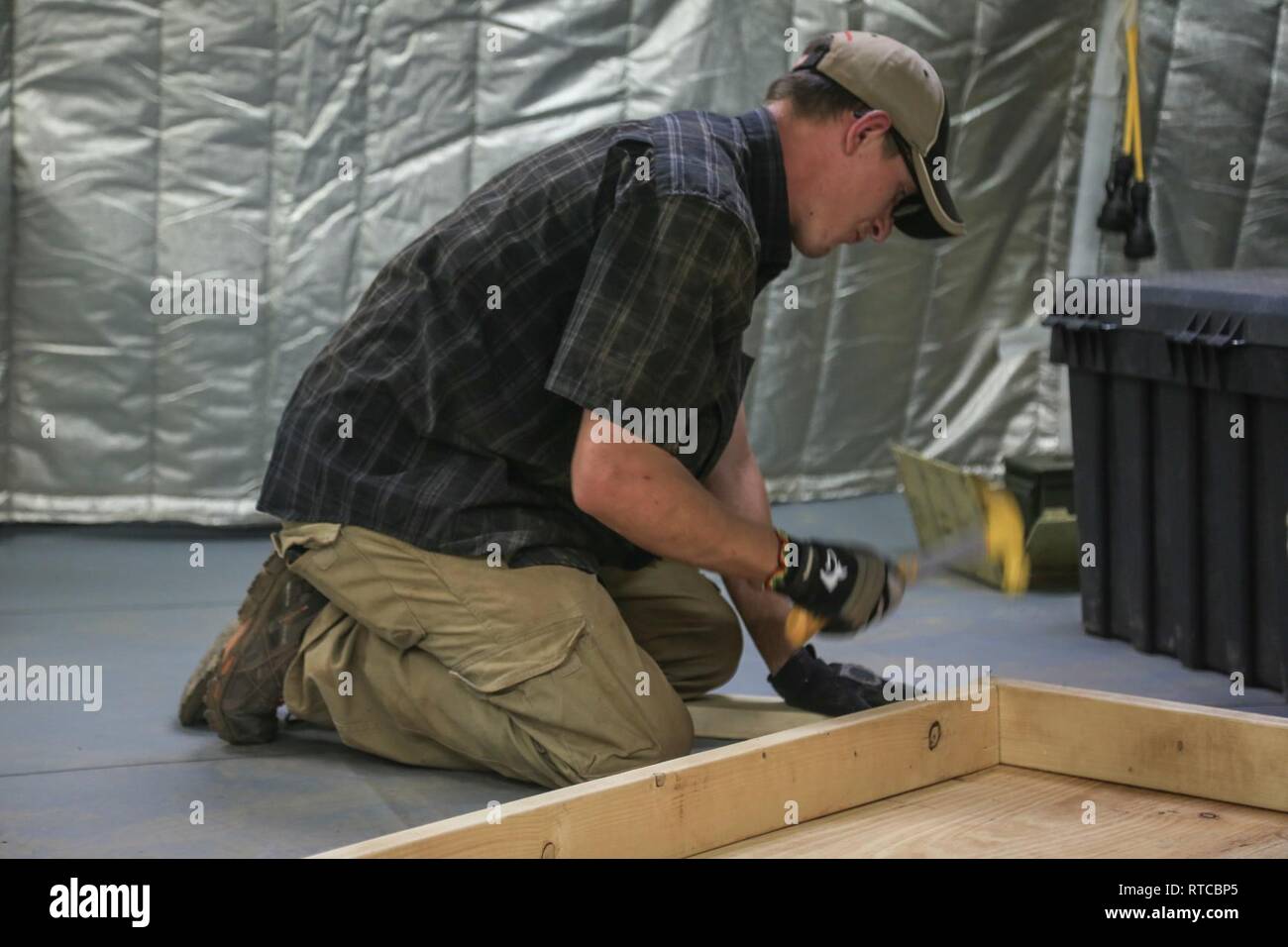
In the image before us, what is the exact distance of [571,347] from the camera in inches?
73.0

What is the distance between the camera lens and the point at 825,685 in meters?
2.26

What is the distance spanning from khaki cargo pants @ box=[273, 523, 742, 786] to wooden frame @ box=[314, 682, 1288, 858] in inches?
9.9

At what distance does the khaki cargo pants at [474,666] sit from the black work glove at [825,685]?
21cm

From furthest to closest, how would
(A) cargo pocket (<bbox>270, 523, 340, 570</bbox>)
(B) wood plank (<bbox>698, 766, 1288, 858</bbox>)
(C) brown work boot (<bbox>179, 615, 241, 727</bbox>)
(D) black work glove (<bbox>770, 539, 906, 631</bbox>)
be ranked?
(C) brown work boot (<bbox>179, 615, 241, 727</bbox>) < (A) cargo pocket (<bbox>270, 523, 340, 570</bbox>) < (D) black work glove (<bbox>770, 539, 906, 631</bbox>) < (B) wood plank (<bbox>698, 766, 1288, 858</bbox>)

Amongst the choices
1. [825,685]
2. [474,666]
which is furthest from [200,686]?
[825,685]

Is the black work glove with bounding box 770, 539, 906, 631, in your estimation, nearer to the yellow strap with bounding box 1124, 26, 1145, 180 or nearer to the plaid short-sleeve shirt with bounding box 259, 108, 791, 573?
the plaid short-sleeve shirt with bounding box 259, 108, 791, 573

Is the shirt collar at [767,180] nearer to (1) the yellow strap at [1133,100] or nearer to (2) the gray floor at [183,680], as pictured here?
(2) the gray floor at [183,680]

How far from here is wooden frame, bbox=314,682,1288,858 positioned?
1610mm

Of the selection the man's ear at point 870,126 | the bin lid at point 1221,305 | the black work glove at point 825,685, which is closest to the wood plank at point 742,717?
the black work glove at point 825,685

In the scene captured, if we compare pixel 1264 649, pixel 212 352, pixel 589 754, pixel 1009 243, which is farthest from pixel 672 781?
pixel 1009 243

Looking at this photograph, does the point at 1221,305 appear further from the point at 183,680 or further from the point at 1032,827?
the point at 183,680

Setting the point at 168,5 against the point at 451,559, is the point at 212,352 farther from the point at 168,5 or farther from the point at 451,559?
the point at 451,559

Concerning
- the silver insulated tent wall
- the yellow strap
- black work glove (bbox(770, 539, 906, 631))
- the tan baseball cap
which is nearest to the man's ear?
the tan baseball cap

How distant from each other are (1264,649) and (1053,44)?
86.3 inches
